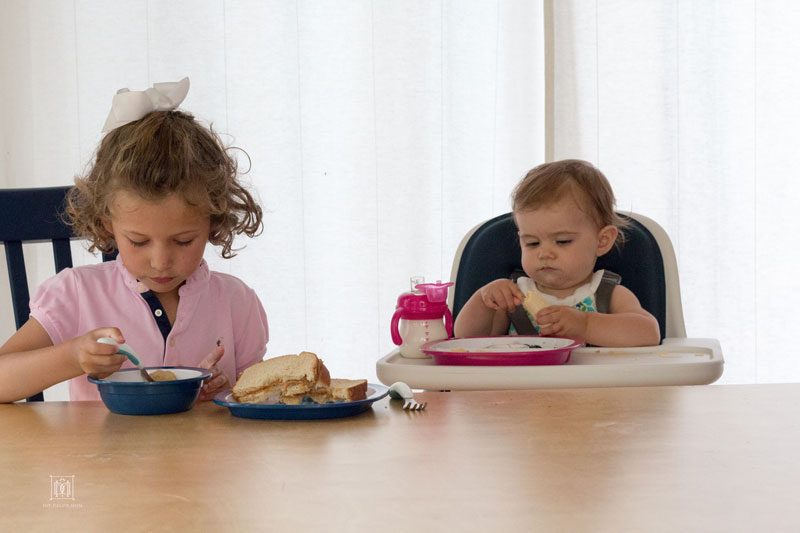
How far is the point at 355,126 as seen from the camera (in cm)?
303

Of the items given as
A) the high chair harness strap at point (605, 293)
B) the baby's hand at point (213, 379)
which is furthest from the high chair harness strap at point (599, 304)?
the baby's hand at point (213, 379)

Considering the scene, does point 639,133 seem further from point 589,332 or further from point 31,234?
point 31,234

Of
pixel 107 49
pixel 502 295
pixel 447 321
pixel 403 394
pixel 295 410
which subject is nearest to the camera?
pixel 295 410

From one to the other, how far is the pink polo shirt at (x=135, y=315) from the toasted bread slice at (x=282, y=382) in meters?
0.48

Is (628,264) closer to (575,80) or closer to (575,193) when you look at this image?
(575,193)

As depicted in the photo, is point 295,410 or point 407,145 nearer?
point 295,410

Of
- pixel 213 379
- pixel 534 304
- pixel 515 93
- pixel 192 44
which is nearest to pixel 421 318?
pixel 534 304

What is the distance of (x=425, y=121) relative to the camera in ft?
9.96

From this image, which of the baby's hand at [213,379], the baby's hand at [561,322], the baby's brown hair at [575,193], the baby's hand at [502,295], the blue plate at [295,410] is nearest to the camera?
the blue plate at [295,410]

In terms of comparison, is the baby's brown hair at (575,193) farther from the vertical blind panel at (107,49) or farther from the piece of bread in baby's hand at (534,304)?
the vertical blind panel at (107,49)

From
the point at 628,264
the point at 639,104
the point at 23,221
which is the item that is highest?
the point at 639,104

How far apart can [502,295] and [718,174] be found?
1.44m

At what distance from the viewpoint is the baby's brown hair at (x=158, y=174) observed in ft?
4.88

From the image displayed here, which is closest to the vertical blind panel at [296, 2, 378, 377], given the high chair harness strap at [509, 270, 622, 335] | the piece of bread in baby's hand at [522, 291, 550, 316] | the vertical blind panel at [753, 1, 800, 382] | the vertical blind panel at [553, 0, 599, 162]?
the vertical blind panel at [553, 0, 599, 162]
